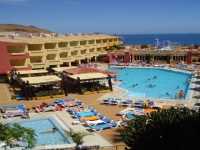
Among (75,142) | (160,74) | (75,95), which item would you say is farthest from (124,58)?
(75,142)

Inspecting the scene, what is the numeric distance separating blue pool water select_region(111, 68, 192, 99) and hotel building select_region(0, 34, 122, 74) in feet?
21.8

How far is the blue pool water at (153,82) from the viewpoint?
127 ft

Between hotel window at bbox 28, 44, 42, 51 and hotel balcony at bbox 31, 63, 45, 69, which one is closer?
hotel balcony at bbox 31, 63, 45, 69

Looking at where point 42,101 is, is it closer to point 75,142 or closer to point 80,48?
point 75,142

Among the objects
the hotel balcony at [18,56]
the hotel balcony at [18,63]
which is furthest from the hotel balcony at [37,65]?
the hotel balcony at [18,56]

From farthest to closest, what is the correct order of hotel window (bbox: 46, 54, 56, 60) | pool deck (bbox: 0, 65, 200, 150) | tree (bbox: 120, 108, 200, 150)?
1. hotel window (bbox: 46, 54, 56, 60)
2. pool deck (bbox: 0, 65, 200, 150)
3. tree (bbox: 120, 108, 200, 150)

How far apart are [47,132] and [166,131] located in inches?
463

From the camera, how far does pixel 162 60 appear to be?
199ft

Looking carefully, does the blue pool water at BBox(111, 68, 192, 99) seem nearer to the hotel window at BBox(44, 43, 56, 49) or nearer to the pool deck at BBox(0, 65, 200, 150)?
the pool deck at BBox(0, 65, 200, 150)

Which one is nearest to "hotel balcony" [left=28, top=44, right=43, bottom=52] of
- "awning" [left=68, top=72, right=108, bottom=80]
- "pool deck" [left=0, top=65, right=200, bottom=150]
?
"pool deck" [left=0, top=65, right=200, bottom=150]

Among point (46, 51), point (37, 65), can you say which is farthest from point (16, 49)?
point (46, 51)

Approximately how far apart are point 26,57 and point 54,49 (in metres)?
6.25

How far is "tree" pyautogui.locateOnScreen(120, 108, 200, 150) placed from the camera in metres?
13.9

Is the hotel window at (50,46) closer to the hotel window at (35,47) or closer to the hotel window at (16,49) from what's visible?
the hotel window at (35,47)
